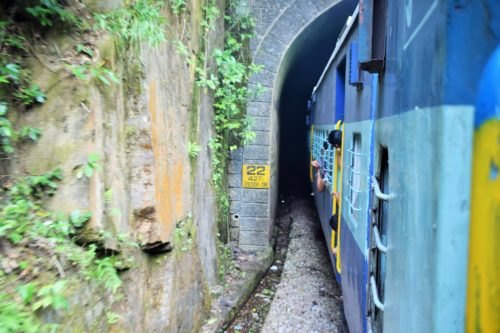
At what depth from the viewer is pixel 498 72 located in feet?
2.57

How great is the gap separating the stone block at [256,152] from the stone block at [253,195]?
58 centimetres

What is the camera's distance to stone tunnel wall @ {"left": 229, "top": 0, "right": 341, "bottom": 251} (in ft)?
22.1

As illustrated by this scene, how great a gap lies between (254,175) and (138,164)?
396 cm

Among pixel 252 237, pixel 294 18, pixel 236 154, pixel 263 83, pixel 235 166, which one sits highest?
pixel 294 18

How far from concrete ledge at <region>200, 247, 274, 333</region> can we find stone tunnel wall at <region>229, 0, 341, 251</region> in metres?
0.34

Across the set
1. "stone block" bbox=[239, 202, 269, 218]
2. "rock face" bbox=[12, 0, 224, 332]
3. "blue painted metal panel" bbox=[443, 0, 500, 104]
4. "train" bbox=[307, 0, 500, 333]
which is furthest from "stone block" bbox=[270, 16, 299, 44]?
"blue painted metal panel" bbox=[443, 0, 500, 104]

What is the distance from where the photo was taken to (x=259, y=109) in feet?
22.3

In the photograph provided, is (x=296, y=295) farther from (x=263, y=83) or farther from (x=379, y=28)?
(x=379, y=28)

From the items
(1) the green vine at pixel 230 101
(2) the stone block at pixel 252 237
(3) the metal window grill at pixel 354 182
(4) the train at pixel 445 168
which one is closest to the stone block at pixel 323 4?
(1) the green vine at pixel 230 101

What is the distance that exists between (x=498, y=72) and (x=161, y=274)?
9.92 feet

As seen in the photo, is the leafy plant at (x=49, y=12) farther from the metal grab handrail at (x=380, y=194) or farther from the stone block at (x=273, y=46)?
the stone block at (x=273, y=46)

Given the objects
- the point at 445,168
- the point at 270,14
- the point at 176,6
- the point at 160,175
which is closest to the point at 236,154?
the point at 270,14

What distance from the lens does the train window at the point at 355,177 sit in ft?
9.59

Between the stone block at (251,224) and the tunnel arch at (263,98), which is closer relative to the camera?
the tunnel arch at (263,98)
